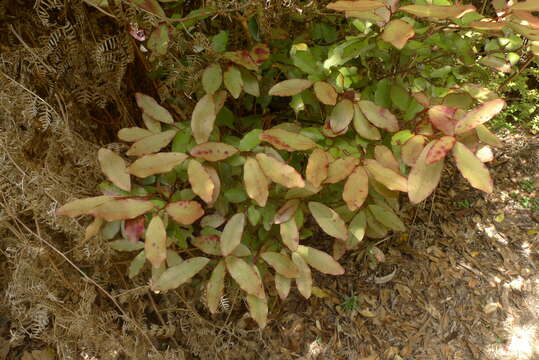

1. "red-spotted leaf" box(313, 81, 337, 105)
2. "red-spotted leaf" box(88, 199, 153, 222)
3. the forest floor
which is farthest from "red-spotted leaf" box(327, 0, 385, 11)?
the forest floor

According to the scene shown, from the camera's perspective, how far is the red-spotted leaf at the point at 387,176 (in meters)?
0.95

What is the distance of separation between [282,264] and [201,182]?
326 millimetres

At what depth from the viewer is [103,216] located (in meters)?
0.92

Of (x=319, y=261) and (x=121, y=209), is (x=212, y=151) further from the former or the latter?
(x=319, y=261)

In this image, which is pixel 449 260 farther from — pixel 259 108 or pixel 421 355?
pixel 259 108

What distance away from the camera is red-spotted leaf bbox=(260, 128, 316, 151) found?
100 cm

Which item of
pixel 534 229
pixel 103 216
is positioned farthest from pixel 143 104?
pixel 534 229

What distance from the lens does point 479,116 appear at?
89 centimetres

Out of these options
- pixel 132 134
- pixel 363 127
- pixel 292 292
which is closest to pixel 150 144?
pixel 132 134

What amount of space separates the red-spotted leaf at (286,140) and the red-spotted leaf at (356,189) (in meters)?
0.12

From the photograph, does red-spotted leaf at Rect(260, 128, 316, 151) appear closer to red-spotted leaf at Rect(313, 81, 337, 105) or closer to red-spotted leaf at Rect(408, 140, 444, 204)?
red-spotted leaf at Rect(313, 81, 337, 105)

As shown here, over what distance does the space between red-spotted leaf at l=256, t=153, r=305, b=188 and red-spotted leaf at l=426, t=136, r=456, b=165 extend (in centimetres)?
25

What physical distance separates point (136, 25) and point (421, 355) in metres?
1.42

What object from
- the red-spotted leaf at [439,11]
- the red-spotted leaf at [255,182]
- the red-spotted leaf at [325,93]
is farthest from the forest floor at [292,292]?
the red-spotted leaf at [439,11]
